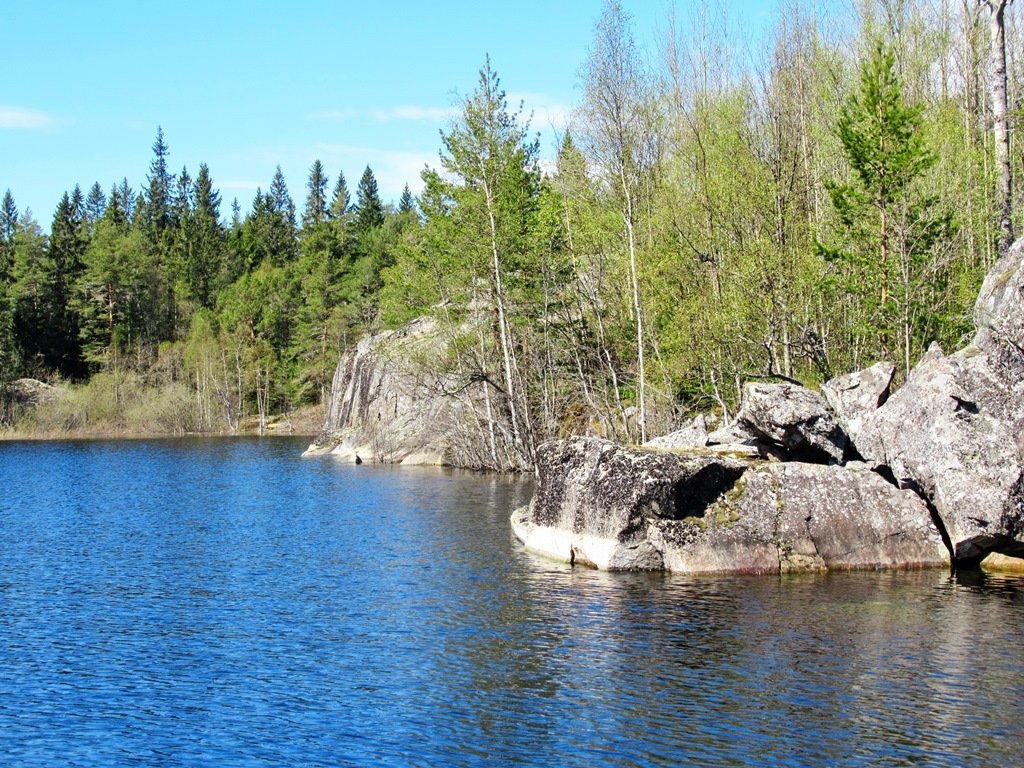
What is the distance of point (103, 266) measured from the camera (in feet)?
343

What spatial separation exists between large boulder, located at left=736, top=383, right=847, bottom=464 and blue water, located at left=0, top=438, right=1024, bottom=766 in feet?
12.6

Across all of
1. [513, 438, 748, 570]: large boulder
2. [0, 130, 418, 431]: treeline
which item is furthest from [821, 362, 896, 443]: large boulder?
[0, 130, 418, 431]: treeline

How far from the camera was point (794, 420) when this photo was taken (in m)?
22.2

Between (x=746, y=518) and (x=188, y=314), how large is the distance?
10405cm

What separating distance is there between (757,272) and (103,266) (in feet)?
303

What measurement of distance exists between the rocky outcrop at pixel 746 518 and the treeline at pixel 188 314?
6970 cm

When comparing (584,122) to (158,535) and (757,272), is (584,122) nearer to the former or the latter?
(757,272)

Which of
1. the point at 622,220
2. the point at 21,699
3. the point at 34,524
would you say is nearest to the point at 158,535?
the point at 34,524

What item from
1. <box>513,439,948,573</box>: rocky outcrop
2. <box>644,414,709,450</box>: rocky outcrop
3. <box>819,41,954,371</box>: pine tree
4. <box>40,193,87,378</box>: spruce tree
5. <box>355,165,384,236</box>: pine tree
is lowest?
<box>513,439,948,573</box>: rocky outcrop

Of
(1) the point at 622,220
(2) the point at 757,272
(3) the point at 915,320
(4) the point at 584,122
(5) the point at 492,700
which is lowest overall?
(5) the point at 492,700

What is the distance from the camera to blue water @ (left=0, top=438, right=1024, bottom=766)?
430 inches

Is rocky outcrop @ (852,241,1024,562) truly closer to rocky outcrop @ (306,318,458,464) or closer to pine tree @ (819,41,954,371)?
pine tree @ (819,41,954,371)

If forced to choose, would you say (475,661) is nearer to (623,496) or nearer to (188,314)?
(623,496)

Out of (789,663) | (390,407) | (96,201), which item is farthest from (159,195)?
(789,663)
